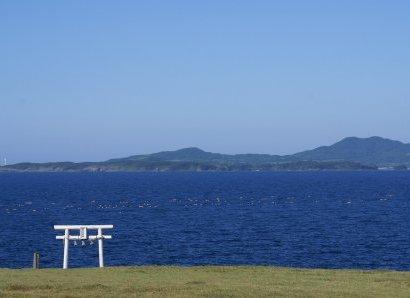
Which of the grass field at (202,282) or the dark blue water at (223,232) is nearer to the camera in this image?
the grass field at (202,282)

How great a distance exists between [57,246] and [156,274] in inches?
1445

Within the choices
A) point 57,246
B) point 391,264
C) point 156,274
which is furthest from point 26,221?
point 156,274

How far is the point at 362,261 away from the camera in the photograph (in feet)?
173

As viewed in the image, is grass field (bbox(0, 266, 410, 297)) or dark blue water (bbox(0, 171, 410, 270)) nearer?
grass field (bbox(0, 266, 410, 297))

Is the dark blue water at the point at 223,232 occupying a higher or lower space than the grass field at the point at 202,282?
lower

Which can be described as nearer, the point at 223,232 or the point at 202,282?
the point at 202,282

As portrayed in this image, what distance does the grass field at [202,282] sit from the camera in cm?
2220

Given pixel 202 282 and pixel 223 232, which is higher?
pixel 202 282

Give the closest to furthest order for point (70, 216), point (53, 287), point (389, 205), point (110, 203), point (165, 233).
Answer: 1. point (53, 287)
2. point (165, 233)
3. point (70, 216)
4. point (389, 205)
5. point (110, 203)

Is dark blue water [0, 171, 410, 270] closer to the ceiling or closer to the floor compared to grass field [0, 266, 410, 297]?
closer to the floor

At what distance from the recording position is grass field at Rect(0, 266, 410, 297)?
2220 cm

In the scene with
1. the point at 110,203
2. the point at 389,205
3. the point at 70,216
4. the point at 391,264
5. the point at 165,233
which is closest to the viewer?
the point at 391,264

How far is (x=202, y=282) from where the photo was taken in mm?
24250

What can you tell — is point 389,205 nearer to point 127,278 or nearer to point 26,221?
point 26,221
